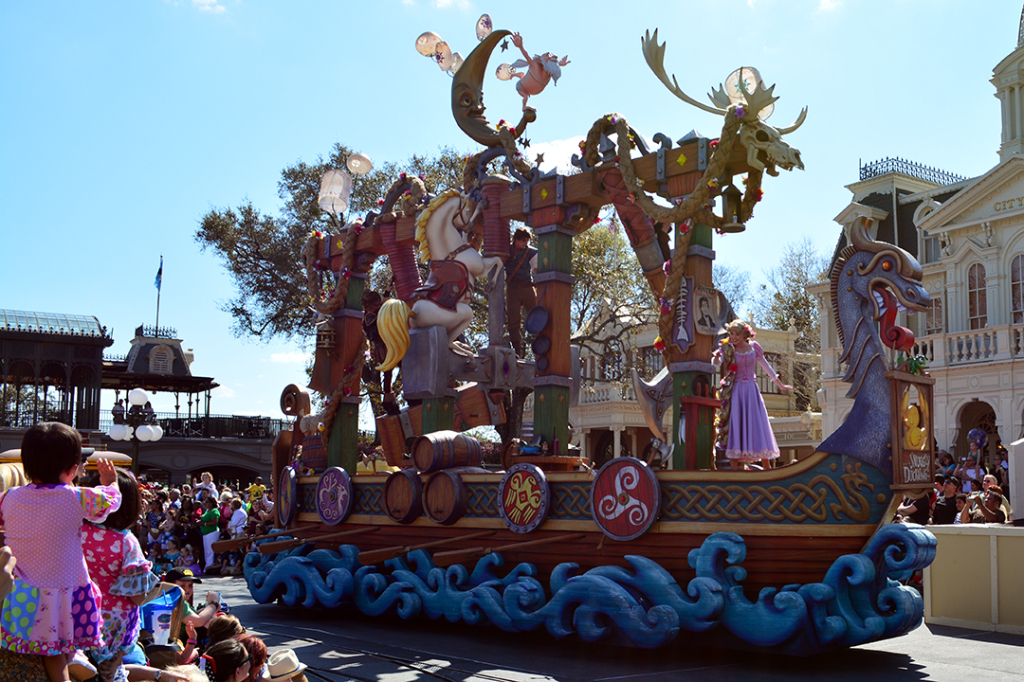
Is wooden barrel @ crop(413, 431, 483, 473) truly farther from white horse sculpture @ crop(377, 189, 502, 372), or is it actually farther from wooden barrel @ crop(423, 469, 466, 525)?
white horse sculpture @ crop(377, 189, 502, 372)

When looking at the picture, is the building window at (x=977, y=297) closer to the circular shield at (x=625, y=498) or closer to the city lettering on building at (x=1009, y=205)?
the city lettering on building at (x=1009, y=205)

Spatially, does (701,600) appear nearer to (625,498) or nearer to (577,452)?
(625,498)

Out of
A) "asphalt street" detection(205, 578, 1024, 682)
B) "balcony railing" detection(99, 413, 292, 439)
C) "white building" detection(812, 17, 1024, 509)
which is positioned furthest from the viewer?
"balcony railing" detection(99, 413, 292, 439)

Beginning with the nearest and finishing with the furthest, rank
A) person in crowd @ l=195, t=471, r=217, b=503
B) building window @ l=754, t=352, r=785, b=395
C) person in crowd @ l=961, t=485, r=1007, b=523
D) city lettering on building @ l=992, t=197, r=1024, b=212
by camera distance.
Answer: person in crowd @ l=961, t=485, r=1007, b=523 < person in crowd @ l=195, t=471, r=217, b=503 < city lettering on building @ l=992, t=197, r=1024, b=212 < building window @ l=754, t=352, r=785, b=395

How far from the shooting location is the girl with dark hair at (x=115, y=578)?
4.10m

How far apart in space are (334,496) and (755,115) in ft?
19.1

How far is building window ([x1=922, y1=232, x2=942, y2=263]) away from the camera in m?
23.7

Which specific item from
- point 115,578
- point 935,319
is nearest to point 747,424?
point 115,578

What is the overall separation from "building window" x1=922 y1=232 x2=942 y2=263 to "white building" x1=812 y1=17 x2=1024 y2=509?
0.02 metres

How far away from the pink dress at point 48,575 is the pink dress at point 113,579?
0.21 metres

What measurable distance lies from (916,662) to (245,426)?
31.9 m

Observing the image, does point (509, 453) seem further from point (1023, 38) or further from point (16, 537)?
point (1023, 38)

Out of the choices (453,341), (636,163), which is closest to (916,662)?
(636,163)

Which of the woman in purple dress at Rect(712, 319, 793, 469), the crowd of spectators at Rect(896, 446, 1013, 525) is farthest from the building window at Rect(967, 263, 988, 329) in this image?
the woman in purple dress at Rect(712, 319, 793, 469)
